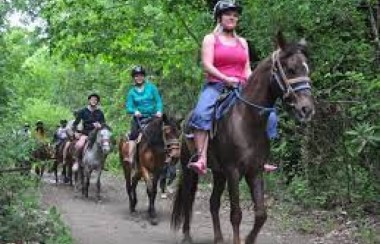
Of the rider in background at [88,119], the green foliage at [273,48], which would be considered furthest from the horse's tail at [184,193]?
the rider in background at [88,119]

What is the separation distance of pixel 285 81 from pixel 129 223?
18.1 feet

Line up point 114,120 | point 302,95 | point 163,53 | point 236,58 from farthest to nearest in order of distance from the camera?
1. point 114,120
2. point 163,53
3. point 236,58
4. point 302,95

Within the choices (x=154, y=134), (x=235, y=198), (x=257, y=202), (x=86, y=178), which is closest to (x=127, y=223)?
(x=154, y=134)

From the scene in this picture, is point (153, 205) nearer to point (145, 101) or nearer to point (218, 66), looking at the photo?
point (145, 101)

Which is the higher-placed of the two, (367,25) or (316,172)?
(367,25)

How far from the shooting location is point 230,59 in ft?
26.3

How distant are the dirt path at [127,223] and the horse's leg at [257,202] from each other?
2.13 m

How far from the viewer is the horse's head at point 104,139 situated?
51.9 ft

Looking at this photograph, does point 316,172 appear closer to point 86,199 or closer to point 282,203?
point 282,203

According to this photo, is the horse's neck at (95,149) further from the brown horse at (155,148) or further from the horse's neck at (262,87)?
the horse's neck at (262,87)

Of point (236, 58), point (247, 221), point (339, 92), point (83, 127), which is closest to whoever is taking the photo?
point (236, 58)

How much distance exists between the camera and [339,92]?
10.6 m

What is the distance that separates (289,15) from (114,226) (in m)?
4.56

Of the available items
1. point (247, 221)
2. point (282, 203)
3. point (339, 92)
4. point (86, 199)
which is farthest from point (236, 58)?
point (86, 199)
